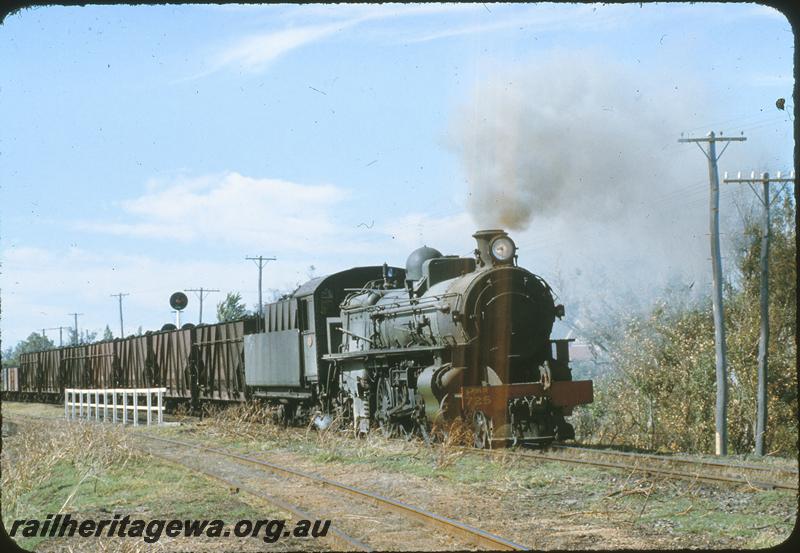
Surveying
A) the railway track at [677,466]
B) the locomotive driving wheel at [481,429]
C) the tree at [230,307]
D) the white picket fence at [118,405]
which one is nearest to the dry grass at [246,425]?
the white picket fence at [118,405]

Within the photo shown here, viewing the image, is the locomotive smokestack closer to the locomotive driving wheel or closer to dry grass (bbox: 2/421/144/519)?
the locomotive driving wheel

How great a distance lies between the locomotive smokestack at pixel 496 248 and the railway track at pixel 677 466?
3077 mm

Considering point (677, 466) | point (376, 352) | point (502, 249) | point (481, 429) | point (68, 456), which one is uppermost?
point (502, 249)

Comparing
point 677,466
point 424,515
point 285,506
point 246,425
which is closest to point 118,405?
point 246,425

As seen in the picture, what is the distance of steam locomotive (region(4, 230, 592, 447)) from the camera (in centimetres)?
1306

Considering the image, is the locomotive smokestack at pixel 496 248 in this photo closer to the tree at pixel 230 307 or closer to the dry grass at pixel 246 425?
the dry grass at pixel 246 425

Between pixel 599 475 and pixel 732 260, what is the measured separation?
2594cm

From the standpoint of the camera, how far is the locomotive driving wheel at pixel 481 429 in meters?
13.0

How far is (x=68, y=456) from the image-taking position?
13977 mm

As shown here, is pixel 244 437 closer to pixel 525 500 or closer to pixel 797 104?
pixel 525 500

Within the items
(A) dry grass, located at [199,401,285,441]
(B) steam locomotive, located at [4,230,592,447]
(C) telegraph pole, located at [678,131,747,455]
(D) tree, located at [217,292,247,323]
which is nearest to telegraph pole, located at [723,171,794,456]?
(C) telegraph pole, located at [678,131,747,455]

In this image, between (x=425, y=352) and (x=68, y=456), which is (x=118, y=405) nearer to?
(x=68, y=456)

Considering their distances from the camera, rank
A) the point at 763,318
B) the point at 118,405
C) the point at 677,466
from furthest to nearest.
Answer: the point at 118,405 → the point at 763,318 → the point at 677,466

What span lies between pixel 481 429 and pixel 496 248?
2.96m
